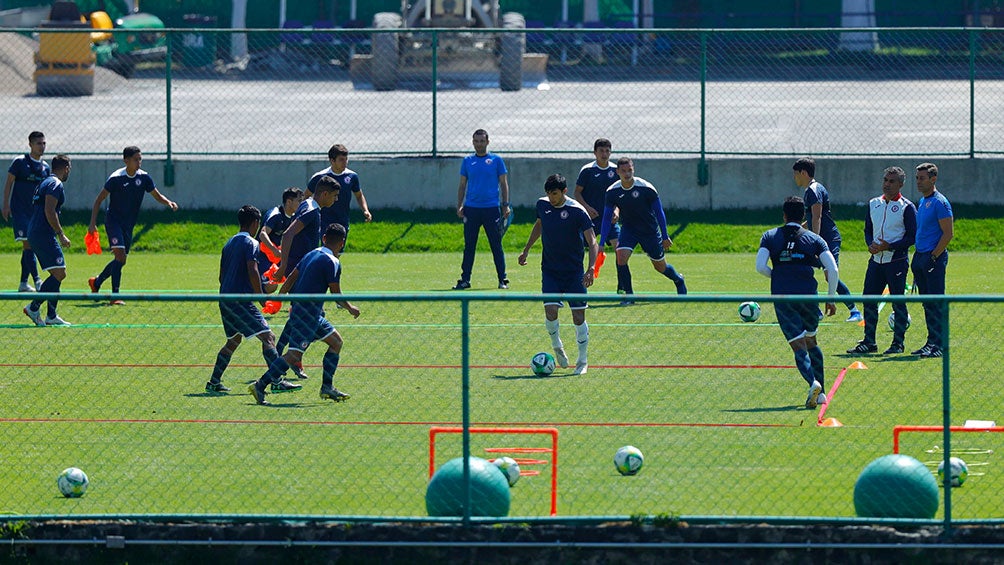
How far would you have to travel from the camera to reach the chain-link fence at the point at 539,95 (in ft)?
83.8

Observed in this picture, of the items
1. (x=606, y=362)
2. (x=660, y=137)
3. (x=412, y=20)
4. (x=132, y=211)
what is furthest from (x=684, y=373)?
(x=412, y=20)

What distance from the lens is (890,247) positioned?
49.3 feet

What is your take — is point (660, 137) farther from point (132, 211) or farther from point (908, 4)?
point (908, 4)

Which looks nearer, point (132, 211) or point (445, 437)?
point (445, 437)

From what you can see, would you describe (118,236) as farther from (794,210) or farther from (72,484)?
(794,210)

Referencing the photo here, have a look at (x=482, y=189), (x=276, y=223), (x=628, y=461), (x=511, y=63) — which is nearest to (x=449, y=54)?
(x=511, y=63)

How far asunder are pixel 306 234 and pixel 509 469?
20.1 feet

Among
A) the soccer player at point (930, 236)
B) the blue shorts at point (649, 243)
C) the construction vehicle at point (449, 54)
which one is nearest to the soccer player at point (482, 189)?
the blue shorts at point (649, 243)

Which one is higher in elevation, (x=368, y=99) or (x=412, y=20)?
(x=412, y=20)

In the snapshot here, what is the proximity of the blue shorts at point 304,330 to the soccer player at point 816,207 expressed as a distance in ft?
17.9

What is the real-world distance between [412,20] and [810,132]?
13847 mm

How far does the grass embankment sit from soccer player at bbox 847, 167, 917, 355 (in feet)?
22.3

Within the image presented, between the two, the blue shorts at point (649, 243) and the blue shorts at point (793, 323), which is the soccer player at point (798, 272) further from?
the blue shorts at point (649, 243)

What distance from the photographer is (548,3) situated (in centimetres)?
4603
